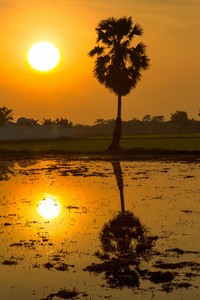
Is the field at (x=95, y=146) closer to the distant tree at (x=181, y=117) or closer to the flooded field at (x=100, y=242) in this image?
the flooded field at (x=100, y=242)

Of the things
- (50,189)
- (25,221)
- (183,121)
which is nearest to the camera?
(25,221)

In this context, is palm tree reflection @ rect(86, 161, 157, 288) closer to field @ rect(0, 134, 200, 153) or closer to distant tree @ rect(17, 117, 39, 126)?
field @ rect(0, 134, 200, 153)

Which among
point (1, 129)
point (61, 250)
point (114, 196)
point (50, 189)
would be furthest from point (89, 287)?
point (1, 129)

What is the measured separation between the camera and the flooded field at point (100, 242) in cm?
720

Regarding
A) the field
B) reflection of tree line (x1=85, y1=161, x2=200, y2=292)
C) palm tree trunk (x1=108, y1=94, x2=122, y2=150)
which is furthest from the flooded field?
the field

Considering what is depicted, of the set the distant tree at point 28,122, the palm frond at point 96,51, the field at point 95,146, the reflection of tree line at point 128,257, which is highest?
the palm frond at point 96,51

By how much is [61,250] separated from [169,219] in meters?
3.80

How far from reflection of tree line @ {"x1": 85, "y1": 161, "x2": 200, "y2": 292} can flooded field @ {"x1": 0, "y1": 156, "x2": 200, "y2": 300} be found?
0.05 ft

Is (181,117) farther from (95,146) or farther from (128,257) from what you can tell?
(128,257)

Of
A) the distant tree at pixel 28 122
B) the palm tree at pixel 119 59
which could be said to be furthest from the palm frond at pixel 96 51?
the distant tree at pixel 28 122

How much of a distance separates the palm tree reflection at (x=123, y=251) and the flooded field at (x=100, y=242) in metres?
0.01

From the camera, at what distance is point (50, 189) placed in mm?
19156

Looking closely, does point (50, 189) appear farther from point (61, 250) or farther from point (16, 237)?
point (61, 250)

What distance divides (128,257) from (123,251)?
0.43m
